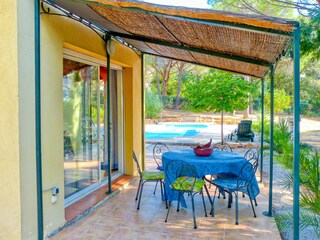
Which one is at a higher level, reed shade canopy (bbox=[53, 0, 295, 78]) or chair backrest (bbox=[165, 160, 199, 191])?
reed shade canopy (bbox=[53, 0, 295, 78])

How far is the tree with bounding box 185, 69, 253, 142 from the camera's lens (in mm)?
11168

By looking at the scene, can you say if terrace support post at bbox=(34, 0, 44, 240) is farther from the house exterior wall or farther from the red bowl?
the red bowl


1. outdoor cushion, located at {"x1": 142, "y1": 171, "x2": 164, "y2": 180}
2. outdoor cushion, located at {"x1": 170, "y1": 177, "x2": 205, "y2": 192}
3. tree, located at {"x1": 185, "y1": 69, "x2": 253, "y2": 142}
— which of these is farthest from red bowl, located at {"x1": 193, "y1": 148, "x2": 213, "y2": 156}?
tree, located at {"x1": 185, "y1": 69, "x2": 253, "y2": 142}

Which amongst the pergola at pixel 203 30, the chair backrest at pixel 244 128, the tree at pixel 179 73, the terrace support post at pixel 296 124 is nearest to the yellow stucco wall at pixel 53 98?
the pergola at pixel 203 30

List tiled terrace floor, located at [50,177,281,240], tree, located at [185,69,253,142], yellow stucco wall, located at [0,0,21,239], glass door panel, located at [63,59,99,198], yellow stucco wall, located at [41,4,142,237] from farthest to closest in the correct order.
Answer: tree, located at [185,69,253,142], glass door panel, located at [63,59,99,198], tiled terrace floor, located at [50,177,281,240], yellow stucco wall, located at [41,4,142,237], yellow stucco wall, located at [0,0,21,239]

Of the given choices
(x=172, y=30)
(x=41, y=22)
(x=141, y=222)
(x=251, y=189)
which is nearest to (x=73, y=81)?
(x=41, y=22)

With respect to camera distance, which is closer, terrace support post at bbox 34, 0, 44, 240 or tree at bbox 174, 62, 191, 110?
terrace support post at bbox 34, 0, 44, 240

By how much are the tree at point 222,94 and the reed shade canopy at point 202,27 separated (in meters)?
6.50

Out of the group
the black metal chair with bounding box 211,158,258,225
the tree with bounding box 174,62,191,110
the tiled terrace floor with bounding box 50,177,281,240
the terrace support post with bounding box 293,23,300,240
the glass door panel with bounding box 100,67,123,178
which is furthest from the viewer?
the tree with bounding box 174,62,191,110

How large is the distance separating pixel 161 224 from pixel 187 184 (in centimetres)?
66

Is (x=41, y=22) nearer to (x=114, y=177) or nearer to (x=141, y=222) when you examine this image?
(x=141, y=222)

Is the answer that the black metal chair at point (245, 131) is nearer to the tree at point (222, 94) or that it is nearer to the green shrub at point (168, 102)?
the tree at point (222, 94)

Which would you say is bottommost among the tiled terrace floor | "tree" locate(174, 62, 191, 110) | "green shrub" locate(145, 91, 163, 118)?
the tiled terrace floor

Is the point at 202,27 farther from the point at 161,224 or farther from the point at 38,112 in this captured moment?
the point at 161,224
